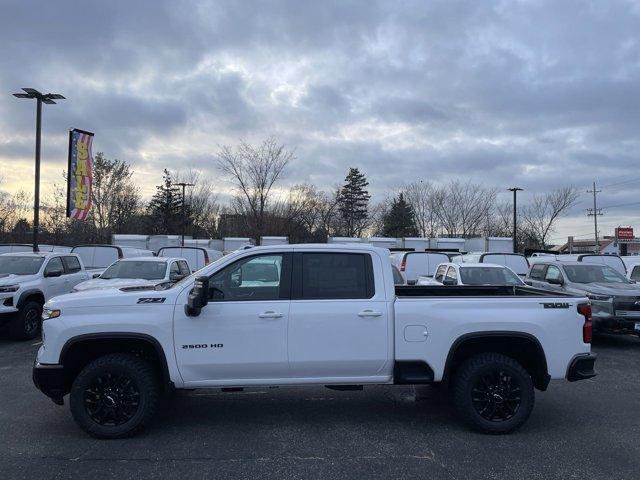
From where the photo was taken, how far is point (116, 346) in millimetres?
5250

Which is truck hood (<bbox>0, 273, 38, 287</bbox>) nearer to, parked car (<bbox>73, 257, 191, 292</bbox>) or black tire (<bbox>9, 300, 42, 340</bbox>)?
black tire (<bbox>9, 300, 42, 340</bbox>)

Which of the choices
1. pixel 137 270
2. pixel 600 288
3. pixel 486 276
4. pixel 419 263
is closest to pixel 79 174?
pixel 137 270

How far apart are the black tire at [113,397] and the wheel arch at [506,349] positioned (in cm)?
292

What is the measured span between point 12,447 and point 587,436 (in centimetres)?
552

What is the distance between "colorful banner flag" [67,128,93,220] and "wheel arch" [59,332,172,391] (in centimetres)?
1458

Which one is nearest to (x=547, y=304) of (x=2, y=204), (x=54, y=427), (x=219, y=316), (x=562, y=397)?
(x=562, y=397)

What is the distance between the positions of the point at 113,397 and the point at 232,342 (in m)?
1.26

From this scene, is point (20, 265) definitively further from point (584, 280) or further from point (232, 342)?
point (584, 280)

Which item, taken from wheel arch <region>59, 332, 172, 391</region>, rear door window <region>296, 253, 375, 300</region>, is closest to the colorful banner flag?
wheel arch <region>59, 332, 172, 391</region>

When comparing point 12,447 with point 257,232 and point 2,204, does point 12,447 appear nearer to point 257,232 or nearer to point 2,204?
point 257,232

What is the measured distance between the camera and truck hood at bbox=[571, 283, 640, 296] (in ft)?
33.8

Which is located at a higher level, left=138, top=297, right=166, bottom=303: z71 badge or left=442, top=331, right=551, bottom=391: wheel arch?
left=138, top=297, right=166, bottom=303: z71 badge

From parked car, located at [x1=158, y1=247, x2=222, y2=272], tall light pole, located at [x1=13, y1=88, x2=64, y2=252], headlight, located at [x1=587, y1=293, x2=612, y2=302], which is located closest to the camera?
headlight, located at [x1=587, y1=293, x2=612, y2=302]

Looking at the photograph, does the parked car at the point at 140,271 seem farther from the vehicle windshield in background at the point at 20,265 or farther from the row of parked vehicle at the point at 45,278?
the vehicle windshield in background at the point at 20,265
